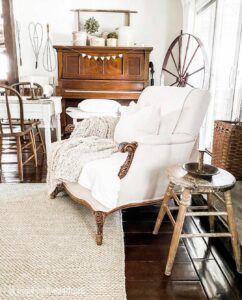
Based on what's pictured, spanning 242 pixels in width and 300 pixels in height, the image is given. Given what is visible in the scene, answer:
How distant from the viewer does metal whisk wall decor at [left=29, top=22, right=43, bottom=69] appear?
4844 mm

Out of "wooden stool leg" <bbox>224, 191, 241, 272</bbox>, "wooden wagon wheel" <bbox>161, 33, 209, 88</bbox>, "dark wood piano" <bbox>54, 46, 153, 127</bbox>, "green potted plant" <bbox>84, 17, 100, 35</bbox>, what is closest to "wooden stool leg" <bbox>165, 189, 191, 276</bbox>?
"wooden stool leg" <bbox>224, 191, 241, 272</bbox>

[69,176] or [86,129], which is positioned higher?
[86,129]

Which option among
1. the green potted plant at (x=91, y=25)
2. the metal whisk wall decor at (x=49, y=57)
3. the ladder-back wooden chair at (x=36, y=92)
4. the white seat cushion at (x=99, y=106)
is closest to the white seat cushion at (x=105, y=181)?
the ladder-back wooden chair at (x=36, y=92)

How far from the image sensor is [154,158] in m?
1.79

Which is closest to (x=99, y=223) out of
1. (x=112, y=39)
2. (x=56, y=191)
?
(x=56, y=191)

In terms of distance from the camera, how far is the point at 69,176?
1.86m

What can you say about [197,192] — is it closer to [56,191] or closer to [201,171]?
[201,171]

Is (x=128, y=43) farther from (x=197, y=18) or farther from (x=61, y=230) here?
(x=61, y=230)

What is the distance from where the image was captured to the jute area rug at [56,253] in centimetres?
137

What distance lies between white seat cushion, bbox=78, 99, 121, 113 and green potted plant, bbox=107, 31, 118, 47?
1.03 meters

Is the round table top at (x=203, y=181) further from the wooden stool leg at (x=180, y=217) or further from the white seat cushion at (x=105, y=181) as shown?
the white seat cushion at (x=105, y=181)

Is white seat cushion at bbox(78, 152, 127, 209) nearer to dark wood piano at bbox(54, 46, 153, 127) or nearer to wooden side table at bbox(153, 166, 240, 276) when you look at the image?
wooden side table at bbox(153, 166, 240, 276)

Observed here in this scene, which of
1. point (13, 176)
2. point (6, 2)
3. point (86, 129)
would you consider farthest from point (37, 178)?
point (6, 2)

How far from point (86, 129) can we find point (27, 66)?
326cm
